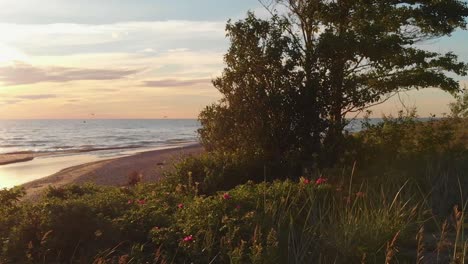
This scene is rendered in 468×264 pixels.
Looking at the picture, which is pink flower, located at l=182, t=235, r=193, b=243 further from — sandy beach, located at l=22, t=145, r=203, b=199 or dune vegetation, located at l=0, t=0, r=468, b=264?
sandy beach, located at l=22, t=145, r=203, b=199

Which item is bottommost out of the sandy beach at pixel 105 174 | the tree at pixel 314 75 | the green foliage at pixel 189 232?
the sandy beach at pixel 105 174

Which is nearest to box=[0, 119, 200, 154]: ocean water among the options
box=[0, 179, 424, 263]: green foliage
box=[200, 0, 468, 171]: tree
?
box=[200, 0, 468, 171]: tree

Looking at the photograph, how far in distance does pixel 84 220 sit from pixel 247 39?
7.40 meters

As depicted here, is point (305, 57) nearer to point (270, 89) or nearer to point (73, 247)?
point (270, 89)

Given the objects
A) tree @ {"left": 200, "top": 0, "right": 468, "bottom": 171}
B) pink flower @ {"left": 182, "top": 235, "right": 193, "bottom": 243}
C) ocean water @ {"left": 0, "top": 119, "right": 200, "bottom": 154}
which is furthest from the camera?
ocean water @ {"left": 0, "top": 119, "right": 200, "bottom": 154}

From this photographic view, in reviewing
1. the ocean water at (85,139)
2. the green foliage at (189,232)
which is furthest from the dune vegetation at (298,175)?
the ocean water at (85,139)

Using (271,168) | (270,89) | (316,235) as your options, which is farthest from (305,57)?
(316,235)

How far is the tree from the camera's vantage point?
11383mm

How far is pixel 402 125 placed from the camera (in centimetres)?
1244

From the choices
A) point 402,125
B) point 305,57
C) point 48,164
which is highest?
point 305,57

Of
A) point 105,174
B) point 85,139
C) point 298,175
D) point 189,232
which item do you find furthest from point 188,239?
point 85,139

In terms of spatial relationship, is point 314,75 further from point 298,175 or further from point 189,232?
point 189,232

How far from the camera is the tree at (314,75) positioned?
11.4 m

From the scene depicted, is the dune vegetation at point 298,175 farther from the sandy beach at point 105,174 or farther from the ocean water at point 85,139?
the sandy beach at point 105,174
